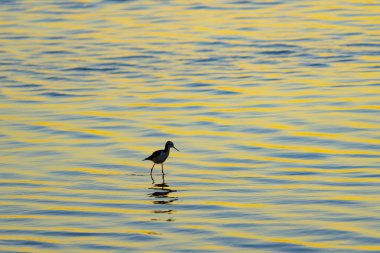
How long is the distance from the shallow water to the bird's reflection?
35mm

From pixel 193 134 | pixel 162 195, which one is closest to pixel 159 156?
pixel 162 195

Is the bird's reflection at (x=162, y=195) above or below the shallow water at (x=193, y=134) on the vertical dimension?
below

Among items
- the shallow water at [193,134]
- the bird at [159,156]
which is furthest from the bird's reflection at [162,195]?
the bird at [159,156]

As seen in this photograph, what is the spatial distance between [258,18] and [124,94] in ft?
52.6

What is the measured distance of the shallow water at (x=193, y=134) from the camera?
48.0 feet

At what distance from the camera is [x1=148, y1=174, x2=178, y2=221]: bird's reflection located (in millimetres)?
15711

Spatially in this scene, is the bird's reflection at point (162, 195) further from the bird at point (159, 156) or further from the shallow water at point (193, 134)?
the bird at point (159, 156)

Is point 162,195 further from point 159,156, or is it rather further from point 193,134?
point 193,134

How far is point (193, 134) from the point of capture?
2158cm

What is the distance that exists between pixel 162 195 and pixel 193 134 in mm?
4976

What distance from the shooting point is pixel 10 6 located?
151 ft

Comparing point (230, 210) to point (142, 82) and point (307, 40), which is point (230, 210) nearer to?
point (142, 82)

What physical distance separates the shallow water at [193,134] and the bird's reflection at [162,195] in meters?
0.03

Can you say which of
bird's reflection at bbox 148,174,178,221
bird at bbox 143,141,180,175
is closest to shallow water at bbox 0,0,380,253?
bird's reflection at bbox 148,174,178,221
